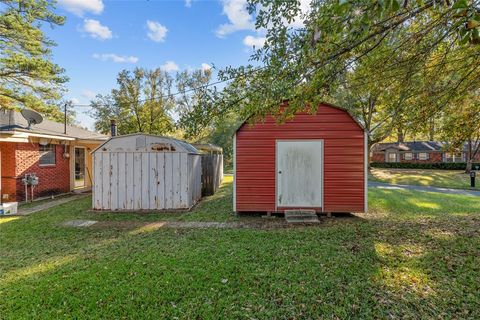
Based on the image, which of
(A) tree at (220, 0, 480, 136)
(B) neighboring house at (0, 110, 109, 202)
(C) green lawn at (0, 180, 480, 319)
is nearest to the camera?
(A) tree at (220, 0, 480, 136)

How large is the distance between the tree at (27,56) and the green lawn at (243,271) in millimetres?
9965

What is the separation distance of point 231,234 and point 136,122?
20.5m

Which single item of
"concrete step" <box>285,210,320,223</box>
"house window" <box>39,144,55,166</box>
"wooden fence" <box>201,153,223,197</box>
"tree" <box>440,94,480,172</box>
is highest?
"tree" <box>440,94,480,172</box>

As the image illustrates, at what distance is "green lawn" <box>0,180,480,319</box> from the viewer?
2.76 metres

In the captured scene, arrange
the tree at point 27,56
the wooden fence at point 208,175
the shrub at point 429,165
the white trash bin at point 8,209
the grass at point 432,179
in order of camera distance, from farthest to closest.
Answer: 1. the shrub at point 429,165
2. the grass at point 432,179
3. the tree at point 27,56
4. the wooden fence at point 208,175
5. the white trash bin at point 8,209

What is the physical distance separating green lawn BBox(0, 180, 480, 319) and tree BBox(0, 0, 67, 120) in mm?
9965

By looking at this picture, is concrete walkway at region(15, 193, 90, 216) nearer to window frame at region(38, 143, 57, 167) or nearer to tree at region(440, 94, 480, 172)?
window frame at region(38, 143, 57, 167)

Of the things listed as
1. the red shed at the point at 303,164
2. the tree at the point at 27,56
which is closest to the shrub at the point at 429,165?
the red shed at the point at 303,164

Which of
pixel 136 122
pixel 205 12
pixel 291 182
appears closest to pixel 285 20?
pixel 291 182

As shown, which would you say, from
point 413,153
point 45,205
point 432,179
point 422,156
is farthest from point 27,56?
point 422,156

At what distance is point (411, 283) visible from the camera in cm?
327

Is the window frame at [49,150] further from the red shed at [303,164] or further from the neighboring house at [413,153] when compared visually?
the neighboring house at [413,153]

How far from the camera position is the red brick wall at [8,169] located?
8.45 metres

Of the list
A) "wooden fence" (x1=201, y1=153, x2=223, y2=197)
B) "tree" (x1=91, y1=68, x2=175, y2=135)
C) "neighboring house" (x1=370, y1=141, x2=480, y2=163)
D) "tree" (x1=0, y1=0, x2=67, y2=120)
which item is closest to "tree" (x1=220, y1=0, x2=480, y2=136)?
"wooden fence" (x1=201, y1=153, x2=223, y2=197)
